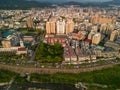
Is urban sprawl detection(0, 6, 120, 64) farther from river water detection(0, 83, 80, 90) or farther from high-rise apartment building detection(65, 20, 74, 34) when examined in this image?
river water detection(0, 83, 80, 90)

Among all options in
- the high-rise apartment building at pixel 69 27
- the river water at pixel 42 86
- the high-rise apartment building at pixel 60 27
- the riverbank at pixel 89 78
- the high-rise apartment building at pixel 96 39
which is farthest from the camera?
the high-rise apartment building at pixel 69 27

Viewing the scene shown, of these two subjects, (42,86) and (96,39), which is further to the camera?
(96,39)

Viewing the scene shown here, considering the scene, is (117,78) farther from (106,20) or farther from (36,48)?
(106,20)

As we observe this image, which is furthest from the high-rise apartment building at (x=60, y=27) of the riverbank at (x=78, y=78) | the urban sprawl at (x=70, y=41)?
the riverbank at (x=78, y=78)

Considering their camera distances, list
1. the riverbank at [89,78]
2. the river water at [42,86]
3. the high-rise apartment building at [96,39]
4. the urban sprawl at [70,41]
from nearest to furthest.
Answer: the river water at [42,86]
the riverbank at [89,78]
the urban sprawl at [70,41]
the high-rise apartment building at [96,39]

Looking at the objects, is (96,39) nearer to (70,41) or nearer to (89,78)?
(70,41)

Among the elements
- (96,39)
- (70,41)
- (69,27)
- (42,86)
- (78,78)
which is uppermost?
(69,27)

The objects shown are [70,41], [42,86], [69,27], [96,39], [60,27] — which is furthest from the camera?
[69,27]

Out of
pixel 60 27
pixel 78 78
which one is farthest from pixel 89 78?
pixel 60 27

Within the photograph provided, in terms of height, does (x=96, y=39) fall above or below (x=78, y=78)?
above

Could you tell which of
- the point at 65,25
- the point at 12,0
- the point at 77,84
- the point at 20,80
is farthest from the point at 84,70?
the point at 12,0

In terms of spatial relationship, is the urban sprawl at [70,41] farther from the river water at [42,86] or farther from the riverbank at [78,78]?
the river water at [42,86]

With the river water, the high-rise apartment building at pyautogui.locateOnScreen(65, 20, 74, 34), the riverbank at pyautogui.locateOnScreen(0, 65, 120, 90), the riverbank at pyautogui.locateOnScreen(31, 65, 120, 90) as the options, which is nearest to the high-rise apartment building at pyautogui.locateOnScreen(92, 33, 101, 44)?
the high-rise apartment building at pyautogui.locateOnScreen(65, 20, 74, 34)
